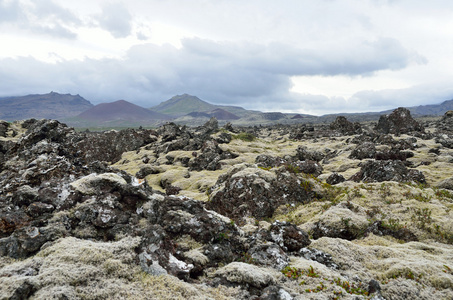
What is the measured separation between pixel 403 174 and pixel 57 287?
27.9 metres

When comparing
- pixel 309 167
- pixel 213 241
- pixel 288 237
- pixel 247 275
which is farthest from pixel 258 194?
pixel 247 275

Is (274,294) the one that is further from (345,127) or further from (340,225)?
(345,127)

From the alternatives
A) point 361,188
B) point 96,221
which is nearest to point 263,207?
point 361,188

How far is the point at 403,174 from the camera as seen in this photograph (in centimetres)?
2414

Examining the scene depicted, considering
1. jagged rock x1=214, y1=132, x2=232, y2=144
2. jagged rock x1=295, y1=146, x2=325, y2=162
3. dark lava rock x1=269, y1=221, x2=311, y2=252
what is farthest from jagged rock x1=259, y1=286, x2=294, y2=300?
jagged rock x1=214, y1=132, x2=232, y2=144

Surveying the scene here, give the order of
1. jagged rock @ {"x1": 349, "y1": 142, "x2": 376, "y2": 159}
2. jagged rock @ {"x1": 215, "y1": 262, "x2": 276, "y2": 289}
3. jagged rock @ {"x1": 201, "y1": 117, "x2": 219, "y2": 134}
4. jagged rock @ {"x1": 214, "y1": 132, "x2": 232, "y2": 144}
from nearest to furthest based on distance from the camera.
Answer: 1. jagged rock @ {"x1": 215, "y1": 262, "x2": 276, "y2": 289}
2. jagged rock @ {"x1": 349, "y1": 142, "x2": 376, "y2": 159}
3. jagged rock @ {"x1": 214, "y1": 132, "x2": 232, "y2": 144}
4. jagged rock @ {"x1": 201, "y1": 117, "x2": 219, "y2": 134}

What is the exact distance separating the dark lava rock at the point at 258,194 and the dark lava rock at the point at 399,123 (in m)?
61.4

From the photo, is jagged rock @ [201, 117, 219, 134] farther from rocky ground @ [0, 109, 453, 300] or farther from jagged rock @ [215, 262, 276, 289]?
jagged rock @ [215, 262, 276, 289]

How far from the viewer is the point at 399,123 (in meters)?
70.1

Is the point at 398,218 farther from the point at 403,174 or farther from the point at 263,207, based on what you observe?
the point at 403,174

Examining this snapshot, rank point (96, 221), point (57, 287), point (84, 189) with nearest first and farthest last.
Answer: point (57, 287) → point (96, 221) → point (84, 189)

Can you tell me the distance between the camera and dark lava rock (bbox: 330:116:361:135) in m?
79.1

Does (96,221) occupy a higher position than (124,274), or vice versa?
(96,221)

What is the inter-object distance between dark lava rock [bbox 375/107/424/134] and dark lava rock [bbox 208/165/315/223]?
61.4 meters
